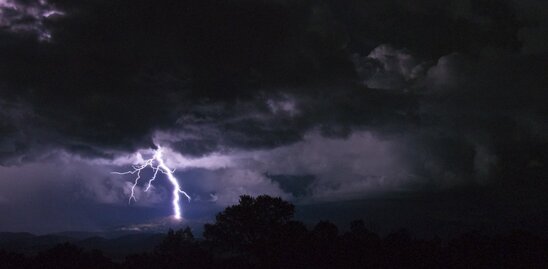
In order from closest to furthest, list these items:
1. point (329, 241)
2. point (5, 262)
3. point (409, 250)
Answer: point (5, 262)
point (409, 250)
point (329, 241)

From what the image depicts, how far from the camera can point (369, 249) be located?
167ft

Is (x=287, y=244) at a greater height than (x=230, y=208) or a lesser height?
lesser

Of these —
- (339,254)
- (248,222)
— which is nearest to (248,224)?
(248,222)

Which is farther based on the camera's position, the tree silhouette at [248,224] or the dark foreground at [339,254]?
the tree silhouette at [248,224]

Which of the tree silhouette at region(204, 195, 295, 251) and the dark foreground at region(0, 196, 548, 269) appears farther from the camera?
the tree silhouette at region(204, 195, 295, 251)

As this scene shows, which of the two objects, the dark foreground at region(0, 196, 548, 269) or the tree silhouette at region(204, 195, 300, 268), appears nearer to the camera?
the dark foreground at region(0, 196, 548, 269)

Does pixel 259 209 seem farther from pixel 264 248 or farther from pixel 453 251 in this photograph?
pixel 453 251

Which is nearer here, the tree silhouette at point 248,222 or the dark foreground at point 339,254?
the dark foreground at point 339,254

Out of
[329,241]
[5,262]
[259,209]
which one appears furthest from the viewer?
[259,209]

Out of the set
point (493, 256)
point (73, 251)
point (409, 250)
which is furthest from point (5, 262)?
point (493, 256)

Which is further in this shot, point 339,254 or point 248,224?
point 248,224

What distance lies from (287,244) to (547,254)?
85.5 ft

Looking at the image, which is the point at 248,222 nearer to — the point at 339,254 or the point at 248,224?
the point at 248,224

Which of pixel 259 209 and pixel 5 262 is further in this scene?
pixel 259 209
